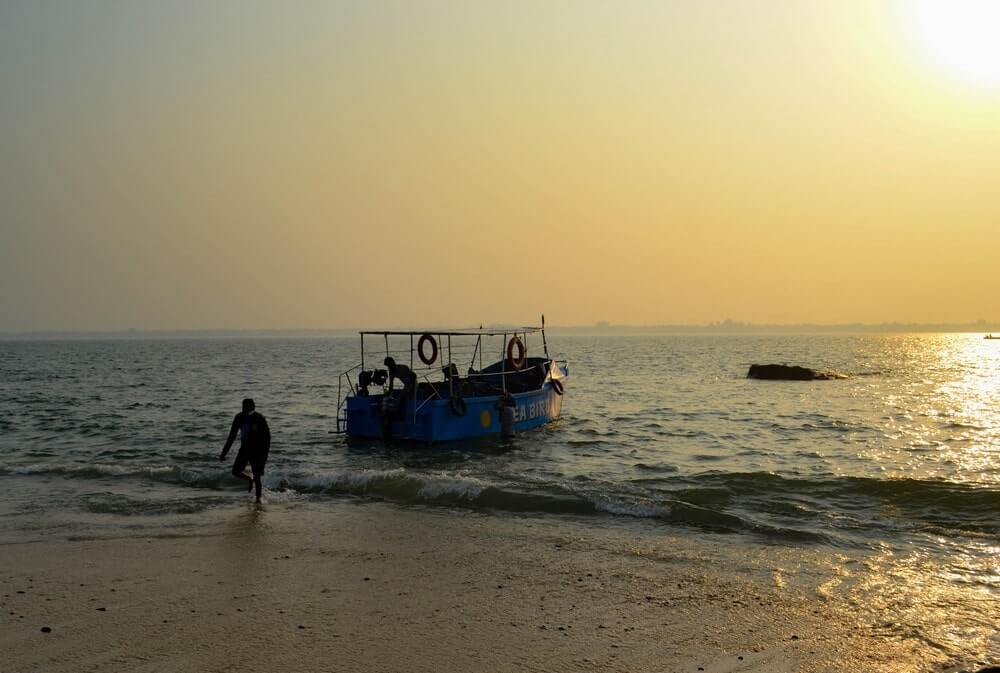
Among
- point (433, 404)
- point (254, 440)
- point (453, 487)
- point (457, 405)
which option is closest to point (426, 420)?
point (433, 404)

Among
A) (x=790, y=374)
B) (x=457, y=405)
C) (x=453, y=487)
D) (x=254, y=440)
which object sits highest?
(x=254, y=440)

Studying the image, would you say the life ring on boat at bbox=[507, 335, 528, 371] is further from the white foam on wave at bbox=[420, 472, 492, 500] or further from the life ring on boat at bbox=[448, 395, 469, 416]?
the white foam on wave at bbox=[420, 472, 492, 500]

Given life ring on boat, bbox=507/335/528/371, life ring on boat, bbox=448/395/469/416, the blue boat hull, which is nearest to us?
the blue boat hull

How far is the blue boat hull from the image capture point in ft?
68.1

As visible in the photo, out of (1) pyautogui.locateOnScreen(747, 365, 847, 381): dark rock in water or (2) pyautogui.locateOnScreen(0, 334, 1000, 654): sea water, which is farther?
(1) pyautogui.locateOnScreen(747, 365, 847, 381): dark rock in water

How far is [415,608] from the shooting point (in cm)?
780

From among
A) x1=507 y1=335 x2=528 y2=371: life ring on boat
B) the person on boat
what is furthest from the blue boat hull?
x1=507 y1=335 x2=528 y2=371: life ring on boat

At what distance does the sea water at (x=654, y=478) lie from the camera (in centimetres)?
1029

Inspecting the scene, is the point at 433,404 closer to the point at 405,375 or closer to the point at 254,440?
the point at 405,375

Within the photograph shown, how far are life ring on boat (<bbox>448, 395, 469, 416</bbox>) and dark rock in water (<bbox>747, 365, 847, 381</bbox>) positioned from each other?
3456 centimetres

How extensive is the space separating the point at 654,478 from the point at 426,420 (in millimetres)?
6737

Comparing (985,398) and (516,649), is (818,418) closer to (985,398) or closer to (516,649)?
(985,398)

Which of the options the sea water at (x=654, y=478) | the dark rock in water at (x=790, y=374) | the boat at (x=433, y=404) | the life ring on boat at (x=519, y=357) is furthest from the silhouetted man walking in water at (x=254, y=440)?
the dark rock in water at (x=790, y=374)

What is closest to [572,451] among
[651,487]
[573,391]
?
[651,487]
